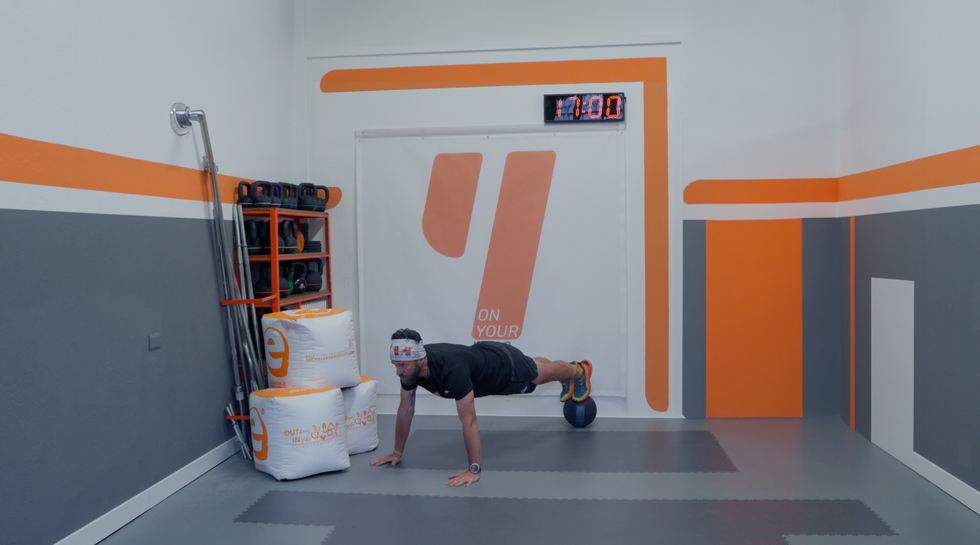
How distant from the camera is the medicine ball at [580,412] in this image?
14.9 feet

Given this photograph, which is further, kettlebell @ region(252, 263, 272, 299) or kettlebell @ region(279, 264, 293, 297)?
kettlebell @ region(279, 264, 293, 297)

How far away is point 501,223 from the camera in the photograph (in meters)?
4.92

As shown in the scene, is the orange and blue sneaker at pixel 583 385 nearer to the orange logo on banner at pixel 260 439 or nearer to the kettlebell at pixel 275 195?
Answer: the orange logo on banner at pixel 260 439

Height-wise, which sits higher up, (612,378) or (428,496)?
(612,378)

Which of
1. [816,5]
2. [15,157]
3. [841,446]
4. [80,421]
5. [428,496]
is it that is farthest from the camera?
[816,5]

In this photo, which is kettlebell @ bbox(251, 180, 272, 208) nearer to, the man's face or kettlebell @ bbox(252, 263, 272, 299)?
kettlebell @ bbox(252, 263, 272, 299)

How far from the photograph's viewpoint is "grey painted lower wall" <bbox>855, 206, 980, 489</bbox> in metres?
3.19

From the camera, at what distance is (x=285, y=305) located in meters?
4.34

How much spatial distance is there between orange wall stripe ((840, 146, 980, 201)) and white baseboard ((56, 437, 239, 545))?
451 cm

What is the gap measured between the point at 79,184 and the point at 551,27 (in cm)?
348

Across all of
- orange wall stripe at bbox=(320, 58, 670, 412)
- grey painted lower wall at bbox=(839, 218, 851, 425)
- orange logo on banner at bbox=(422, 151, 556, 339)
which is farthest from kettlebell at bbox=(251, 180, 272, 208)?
grey painted lower wall at bbox=(839, 218, 851, 425)

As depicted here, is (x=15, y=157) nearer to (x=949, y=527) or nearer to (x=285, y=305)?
(x=285, y=305)

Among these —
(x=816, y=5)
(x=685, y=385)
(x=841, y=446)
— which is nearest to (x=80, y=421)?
(x=685, y=385)

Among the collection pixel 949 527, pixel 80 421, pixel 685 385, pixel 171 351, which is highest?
pixel 171 351
